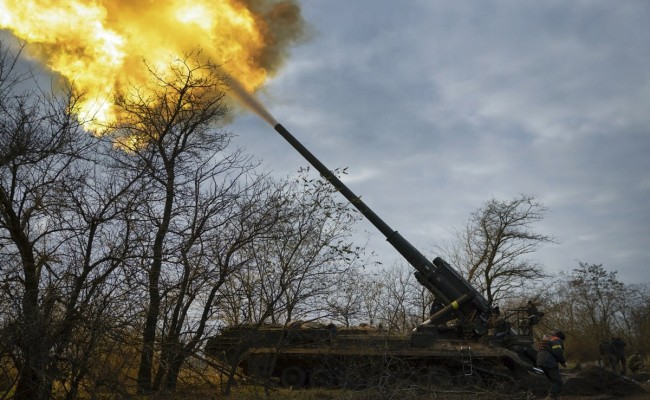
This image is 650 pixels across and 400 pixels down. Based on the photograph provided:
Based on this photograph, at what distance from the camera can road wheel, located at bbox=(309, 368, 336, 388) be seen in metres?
15.6

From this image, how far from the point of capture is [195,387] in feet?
32.7

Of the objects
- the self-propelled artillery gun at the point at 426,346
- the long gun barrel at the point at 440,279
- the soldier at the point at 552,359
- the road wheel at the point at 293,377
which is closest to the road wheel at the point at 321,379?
the self-propelled artillery gun at the point at 426,346

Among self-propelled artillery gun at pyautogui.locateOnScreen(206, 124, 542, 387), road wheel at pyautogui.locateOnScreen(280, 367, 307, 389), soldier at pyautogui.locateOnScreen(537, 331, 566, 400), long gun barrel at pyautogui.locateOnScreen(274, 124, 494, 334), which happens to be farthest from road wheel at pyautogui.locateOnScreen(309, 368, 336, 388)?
soldier at pyautogui.locateOnScreen(537, 331, 566, 400)

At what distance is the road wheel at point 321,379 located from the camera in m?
15.6

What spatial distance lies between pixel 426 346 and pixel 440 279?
218 cm

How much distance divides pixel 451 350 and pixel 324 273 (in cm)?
547

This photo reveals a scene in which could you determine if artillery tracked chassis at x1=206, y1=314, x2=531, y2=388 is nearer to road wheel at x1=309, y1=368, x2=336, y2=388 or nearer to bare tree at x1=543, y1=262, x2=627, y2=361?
road wheel at x1=309, y1=368, x2=336, y2=388

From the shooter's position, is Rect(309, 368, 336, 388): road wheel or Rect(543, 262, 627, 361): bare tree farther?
Rect(543, 262, 627, 361): bare tree

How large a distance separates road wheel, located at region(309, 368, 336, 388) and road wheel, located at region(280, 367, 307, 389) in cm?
23

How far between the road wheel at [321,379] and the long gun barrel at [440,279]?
3265 millimetres

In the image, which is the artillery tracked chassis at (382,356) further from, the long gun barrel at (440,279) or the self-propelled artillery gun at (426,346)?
the long gun barrel at (440,279)

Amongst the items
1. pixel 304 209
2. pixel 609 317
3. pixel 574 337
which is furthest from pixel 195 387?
pixel 609 317

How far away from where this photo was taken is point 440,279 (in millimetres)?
16688

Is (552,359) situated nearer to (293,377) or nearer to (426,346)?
(426,346)
